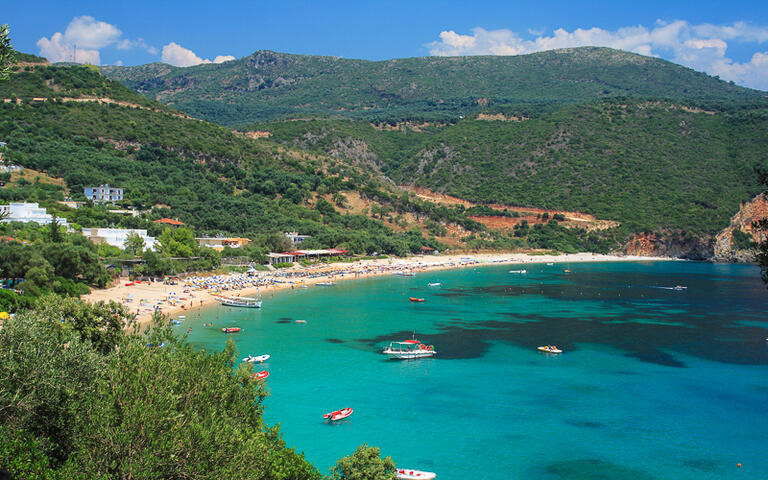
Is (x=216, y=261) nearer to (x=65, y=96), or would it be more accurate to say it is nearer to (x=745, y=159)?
(x=65, y=96)

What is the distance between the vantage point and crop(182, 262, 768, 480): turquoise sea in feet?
68.4

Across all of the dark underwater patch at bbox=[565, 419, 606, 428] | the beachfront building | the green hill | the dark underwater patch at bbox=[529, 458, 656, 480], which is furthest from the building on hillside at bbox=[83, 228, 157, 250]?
the dark underwater patch at bbox=[529, 458, 656, 480]

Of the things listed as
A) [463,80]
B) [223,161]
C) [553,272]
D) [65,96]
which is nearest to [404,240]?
[553,272]

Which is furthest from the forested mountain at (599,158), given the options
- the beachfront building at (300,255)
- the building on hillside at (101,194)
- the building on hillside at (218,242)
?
the building on hillside at (218,242)

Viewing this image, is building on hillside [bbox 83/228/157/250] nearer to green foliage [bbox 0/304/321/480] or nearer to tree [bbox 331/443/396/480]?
tree [bbox 331/443/396/480]

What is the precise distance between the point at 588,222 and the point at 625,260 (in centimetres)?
1079

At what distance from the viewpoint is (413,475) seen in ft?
61.5

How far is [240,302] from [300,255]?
2559cm

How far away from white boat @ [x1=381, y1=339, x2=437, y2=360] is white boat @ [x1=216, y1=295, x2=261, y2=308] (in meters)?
16.8

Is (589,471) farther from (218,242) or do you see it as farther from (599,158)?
(599,158)

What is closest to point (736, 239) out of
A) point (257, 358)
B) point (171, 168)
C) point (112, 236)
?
point (257, 358)

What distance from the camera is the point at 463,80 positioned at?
7598 inches

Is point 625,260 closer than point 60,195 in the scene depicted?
No

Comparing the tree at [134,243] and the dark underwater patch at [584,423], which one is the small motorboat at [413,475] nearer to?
the dark underwater patch at [584,423]
